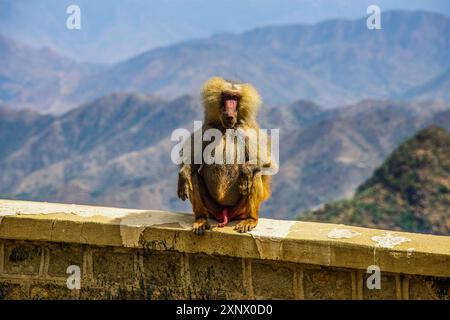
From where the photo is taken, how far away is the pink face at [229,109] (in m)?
5.25

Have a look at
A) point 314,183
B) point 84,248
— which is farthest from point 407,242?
point 314,183

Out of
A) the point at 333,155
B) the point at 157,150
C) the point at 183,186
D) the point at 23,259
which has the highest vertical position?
the point at 157,150

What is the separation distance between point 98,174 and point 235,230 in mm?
129911

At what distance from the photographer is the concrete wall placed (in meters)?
3.92

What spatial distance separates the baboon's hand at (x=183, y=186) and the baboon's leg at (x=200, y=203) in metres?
0.04

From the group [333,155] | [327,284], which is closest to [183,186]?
[327,284]

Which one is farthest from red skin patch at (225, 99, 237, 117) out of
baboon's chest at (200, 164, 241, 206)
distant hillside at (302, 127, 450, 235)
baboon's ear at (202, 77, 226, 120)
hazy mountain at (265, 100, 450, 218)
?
hazy mountain at (265, 100, 450, 218)

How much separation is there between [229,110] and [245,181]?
0.63 m

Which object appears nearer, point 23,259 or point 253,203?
point 23,259

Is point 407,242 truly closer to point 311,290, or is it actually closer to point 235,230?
point 311,290

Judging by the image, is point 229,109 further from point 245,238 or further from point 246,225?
point 245,238

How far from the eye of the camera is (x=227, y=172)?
5.27m

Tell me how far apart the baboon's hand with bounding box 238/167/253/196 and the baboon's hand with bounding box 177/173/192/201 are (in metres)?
0.42

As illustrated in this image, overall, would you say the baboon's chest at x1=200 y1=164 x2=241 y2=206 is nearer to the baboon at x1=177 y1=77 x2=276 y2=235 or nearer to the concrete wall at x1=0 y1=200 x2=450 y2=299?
the baboon at x1=177 y1=77 x2=276 y2=235
